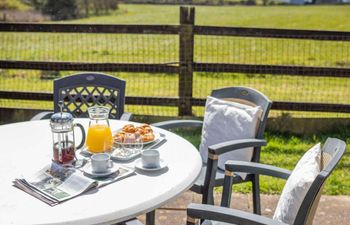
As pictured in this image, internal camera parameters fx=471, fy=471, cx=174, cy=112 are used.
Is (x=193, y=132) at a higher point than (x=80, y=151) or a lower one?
lower

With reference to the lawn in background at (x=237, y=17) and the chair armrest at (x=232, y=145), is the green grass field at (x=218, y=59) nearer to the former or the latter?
the lawn in background at (x=237, y=17)

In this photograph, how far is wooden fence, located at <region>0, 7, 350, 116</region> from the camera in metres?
4.78

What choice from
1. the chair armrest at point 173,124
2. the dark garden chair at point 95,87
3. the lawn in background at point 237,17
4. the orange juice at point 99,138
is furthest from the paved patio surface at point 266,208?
the lawn in background at point 237,17

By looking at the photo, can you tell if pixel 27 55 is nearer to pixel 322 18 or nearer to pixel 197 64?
pixel 197 64

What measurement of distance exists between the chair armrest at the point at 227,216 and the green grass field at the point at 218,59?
188 cm

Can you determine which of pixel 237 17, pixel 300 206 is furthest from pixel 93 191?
pixel 237 17

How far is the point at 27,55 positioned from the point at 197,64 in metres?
6.36

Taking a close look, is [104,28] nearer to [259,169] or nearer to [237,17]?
[259,169]

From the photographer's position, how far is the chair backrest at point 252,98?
2832mm

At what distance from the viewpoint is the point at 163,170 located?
6.76 ft

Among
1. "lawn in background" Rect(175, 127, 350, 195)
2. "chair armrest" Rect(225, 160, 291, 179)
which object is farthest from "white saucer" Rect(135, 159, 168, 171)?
"lawn in background" Rect(175, 127, 350, 195)

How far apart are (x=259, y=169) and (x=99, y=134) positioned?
79 cm

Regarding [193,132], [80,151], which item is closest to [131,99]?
[193,132]

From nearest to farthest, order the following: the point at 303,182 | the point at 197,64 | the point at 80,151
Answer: the point at 303,182 < the point at 80,151 < the point at 197,64
